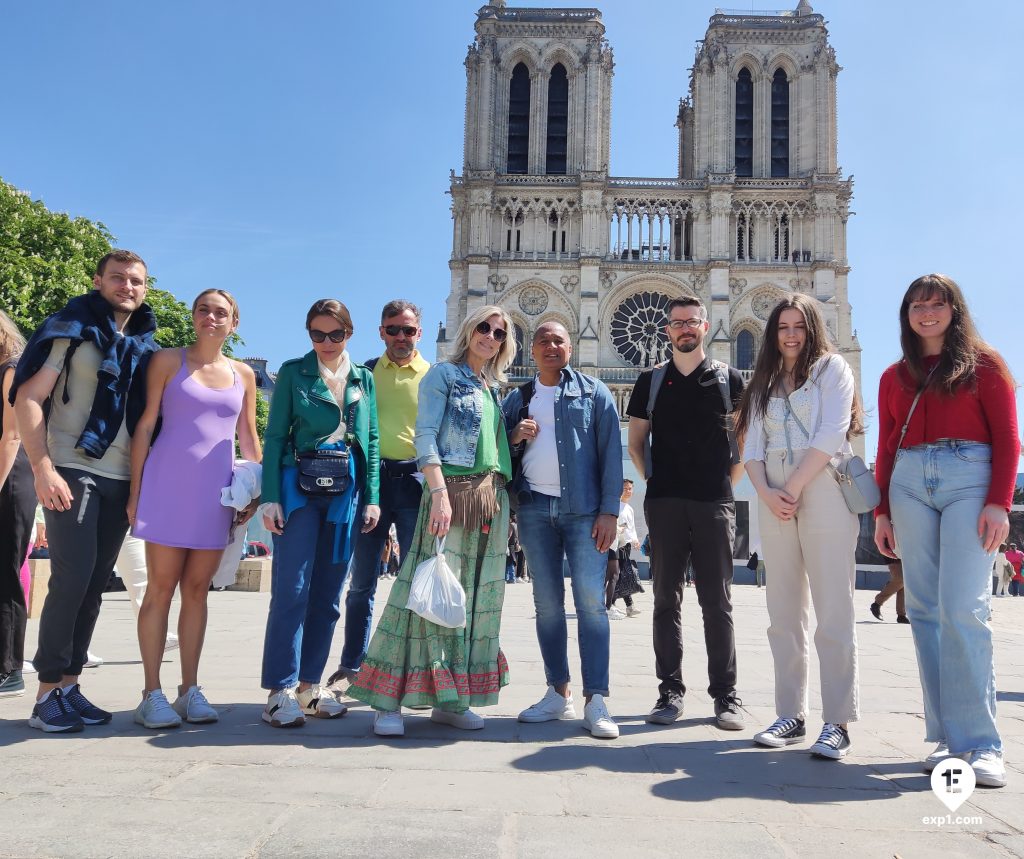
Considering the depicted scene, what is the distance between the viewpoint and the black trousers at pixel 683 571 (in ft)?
13.2

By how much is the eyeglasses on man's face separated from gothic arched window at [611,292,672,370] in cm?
3209

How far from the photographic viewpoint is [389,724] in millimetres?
3363

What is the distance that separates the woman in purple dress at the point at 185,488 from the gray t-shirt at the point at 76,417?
0.22 feet

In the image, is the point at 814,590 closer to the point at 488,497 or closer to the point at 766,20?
the point at 488,497

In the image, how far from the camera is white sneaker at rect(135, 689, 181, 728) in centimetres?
336

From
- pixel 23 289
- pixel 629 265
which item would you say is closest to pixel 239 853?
pixel 23 289

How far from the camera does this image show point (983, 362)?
10.7 feet

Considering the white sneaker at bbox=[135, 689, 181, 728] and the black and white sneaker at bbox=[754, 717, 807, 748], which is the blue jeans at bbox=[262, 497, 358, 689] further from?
the black and white sneaker at bbox=[754, 717, 807, 748]

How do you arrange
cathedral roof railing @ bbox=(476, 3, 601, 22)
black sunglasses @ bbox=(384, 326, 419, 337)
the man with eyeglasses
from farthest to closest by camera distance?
cathedral roof railing @ bbox=(476, 3, 601, 22) < black sunglasses @ bbox=(384, 326, 419, 337) < the man with eyeglasses

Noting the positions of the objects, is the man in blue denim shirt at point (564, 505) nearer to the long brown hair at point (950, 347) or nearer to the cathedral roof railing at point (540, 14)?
the long brown hair at point (950, 347)


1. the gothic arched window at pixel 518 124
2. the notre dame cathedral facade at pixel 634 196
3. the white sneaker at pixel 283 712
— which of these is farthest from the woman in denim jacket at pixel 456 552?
the gothic arched window at pixel 518 124

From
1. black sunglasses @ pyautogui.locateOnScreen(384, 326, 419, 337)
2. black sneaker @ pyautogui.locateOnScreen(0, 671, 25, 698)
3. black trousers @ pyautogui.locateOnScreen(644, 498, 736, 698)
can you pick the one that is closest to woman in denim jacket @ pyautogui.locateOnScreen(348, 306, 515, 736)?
black sunglasses @ pyautogui.locateOnScreen(384, 326, 419, 337)

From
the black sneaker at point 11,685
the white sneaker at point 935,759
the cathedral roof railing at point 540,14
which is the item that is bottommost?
the black sneaker at point 11,685

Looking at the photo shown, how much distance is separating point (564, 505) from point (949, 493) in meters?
1.51
